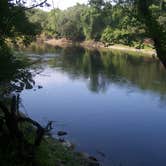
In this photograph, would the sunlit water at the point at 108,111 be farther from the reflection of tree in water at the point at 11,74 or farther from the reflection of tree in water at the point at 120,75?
the reflection of tree in water at the point at 11,74

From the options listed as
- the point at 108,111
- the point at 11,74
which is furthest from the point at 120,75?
the point at 11,74

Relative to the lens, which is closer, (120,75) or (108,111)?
(108,111)

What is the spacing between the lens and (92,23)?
3123 inches

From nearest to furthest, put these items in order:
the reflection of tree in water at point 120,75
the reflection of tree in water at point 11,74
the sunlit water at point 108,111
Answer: the reflection of tree in water at point 11,74 < the sunlit water at point 108,111 < the reflection of tree in water at point 120,75

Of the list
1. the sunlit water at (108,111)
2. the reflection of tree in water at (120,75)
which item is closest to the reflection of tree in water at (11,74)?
the sunlit water at (108,111)

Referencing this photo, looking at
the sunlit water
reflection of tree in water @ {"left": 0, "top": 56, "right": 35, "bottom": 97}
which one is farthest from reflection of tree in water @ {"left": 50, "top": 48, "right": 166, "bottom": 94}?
reflection of tree in water @ {"left": 0, "top": 56, "right": 35, "bottom": 97}

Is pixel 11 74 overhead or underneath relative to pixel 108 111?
overhead

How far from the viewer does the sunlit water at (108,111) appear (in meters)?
16.2

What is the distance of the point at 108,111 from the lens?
76.6 ft

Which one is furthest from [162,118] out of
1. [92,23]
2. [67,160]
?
[92,23]

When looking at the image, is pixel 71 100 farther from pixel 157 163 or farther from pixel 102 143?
pixel 157 163

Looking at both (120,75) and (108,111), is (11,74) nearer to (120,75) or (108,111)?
(108,111)

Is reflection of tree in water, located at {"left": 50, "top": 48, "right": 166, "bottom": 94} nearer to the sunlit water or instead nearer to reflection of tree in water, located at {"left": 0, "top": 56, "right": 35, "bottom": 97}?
the sunlit water

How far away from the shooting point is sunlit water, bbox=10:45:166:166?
53.2ft
